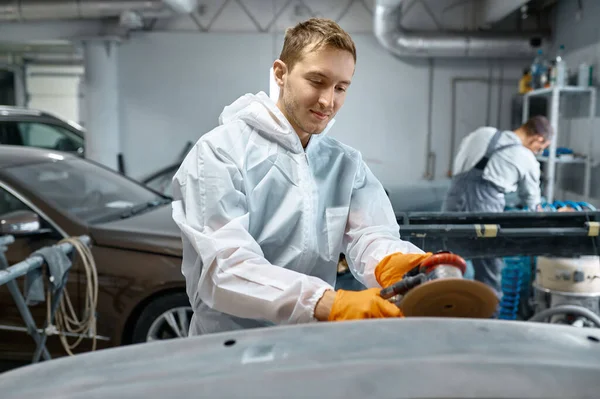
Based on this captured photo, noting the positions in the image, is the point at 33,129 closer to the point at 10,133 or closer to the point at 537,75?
the point at 10,133

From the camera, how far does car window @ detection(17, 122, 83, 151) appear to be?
579 centimetres

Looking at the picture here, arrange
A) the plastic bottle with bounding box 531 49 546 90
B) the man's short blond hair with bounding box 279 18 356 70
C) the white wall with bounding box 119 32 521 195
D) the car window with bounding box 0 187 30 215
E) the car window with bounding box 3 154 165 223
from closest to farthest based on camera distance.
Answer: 1. the man's short blond hair with bounding box 279 18 356 70
2. the car window with bounding box 3 154 165 223
3. the car window with bounding box 0 187 30 215
4. the plastic bottle with bounding box 531 49 546 90
5. the white wall with bounding box 119 32 521 195

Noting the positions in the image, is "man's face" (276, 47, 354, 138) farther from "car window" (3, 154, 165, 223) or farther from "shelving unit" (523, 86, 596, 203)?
"shelving unit" (523, 86, 596, 203)

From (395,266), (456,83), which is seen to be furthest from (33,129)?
(395,266)

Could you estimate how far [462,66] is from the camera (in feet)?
21.4

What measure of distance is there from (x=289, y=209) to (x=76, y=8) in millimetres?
5331

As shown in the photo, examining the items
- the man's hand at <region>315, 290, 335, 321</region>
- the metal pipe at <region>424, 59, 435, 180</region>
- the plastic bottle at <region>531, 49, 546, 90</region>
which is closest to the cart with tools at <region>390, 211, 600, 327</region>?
the man's hand at <region>315, 290, 335, 321</region>

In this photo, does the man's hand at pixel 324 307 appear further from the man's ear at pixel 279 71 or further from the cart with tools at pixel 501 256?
the man's ear at pixel 279 71

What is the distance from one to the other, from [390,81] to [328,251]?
17.7 ft

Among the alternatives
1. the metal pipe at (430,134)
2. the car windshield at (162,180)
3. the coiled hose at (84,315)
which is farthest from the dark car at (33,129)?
the metal pipe at (430,134)

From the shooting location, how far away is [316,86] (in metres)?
1.27

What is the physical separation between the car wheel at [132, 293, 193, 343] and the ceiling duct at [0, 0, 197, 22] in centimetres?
383

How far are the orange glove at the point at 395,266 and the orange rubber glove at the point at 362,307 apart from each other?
0.13m

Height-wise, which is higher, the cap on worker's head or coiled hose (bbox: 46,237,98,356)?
the cap on worker's head
